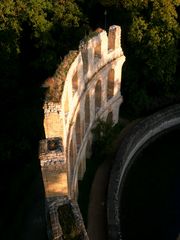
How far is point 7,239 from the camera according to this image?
21.2m

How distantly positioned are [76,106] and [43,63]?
8044 millimetres

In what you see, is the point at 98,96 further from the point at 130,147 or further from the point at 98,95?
the point at 130,147

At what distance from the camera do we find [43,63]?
28328 millimetres

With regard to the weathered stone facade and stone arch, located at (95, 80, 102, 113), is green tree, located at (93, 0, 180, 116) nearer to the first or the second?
the weathered stone facade

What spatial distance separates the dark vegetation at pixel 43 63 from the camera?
2439 cm

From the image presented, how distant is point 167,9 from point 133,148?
10.8 metres

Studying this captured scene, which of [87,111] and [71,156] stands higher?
[87,111]

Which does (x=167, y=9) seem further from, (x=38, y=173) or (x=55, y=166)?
(x=55, y=166)

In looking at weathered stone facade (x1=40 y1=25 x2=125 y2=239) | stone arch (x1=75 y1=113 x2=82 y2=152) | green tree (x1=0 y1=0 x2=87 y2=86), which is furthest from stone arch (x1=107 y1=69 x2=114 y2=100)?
stone arch (x1=75 y1=113 x2=82 y2=152)

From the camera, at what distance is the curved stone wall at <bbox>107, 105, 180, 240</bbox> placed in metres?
21.6

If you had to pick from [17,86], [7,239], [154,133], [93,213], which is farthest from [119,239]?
[17,86]

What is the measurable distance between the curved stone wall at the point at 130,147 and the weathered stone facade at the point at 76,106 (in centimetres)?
228

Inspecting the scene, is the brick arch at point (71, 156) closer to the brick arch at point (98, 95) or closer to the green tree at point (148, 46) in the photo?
the brick arch at point (98, 95)

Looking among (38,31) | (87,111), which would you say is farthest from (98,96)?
(38,31)
